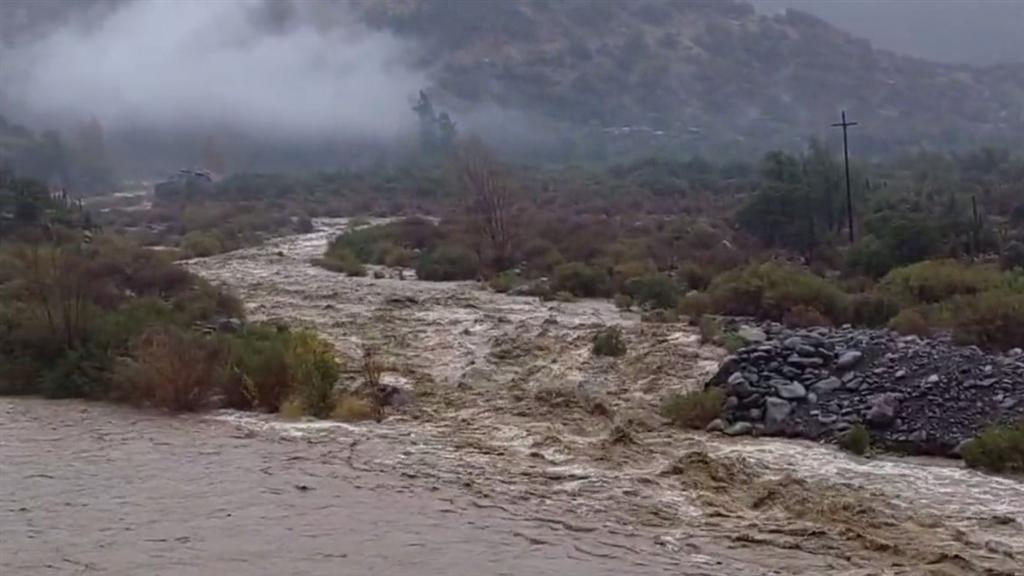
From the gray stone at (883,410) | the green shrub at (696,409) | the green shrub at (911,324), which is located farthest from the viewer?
the green shrub at (911,324)

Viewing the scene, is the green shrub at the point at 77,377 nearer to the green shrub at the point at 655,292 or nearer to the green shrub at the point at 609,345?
the green shrub at the point at 609,345

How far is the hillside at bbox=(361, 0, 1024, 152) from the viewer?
455 ft

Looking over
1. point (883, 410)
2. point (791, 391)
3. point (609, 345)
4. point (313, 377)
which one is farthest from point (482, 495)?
point (609, 345)

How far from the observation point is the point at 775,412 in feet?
53.6

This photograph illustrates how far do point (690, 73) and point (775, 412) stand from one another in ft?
450

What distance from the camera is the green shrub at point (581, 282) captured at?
108 ft

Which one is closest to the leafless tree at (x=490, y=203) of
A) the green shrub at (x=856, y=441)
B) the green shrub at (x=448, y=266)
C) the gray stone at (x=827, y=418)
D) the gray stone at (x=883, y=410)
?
the green shrub at (x=448, y=266)

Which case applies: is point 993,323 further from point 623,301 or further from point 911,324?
point 623,301

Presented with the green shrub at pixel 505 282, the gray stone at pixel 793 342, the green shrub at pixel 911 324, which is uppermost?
the gray stone at pixel 793 342

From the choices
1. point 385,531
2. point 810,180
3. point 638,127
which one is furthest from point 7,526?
point 638,127

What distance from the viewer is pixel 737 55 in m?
157

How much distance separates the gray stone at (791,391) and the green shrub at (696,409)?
77 cm

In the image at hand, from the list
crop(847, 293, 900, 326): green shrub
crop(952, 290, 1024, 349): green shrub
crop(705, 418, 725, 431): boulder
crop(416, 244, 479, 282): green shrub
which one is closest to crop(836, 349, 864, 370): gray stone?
crop(705, 418, 725, 431): boulder

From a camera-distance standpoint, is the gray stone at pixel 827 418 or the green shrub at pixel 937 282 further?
the green shrub at pixel 937 282
